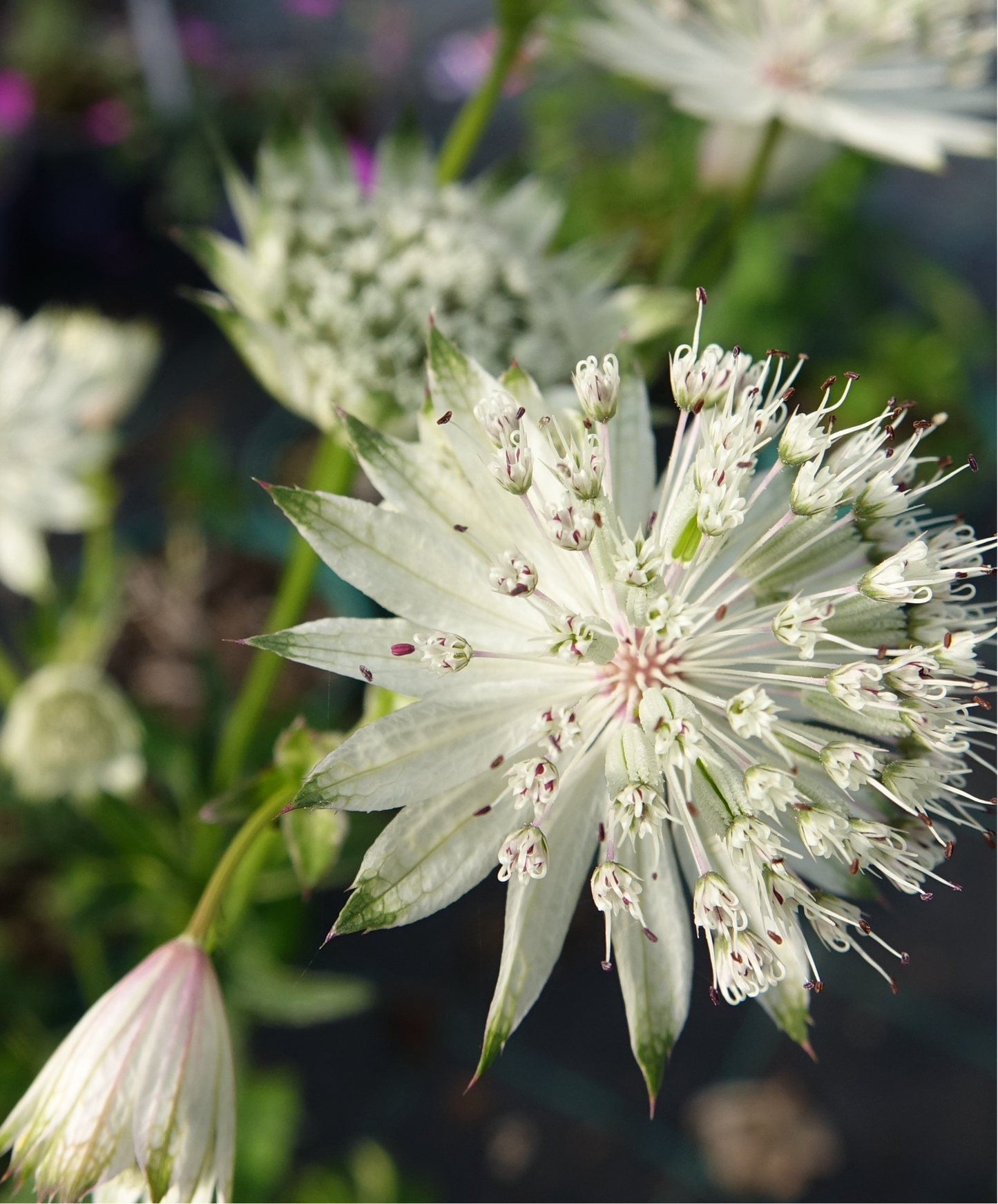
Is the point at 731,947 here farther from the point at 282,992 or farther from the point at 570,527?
the point at 282,992

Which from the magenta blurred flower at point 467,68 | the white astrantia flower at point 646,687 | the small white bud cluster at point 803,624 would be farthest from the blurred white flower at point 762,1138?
the magenta blurred flower at point 467,68

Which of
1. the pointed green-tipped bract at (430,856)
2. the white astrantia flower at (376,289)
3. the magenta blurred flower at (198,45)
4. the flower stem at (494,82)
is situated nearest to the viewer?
the pointed green-tipped bract at (430,856)

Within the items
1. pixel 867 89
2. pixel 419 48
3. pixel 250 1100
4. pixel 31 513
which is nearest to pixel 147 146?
pixel 419 48

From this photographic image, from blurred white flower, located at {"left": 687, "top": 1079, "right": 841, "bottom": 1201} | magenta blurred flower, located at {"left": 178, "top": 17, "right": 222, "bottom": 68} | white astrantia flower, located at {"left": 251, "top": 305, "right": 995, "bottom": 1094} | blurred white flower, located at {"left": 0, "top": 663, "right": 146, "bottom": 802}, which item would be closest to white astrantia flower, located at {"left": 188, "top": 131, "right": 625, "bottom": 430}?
white astrantia flower, located at {"left": 251, "top": 305, "right": 995, "bottom": 1094}

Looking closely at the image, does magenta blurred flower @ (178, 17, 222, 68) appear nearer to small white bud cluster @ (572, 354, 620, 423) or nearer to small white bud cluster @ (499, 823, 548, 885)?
small white bud cluster @ (572, 354, 620, 423)

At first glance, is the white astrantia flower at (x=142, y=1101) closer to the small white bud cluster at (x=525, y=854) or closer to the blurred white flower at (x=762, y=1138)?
the small white bud cluster at (x=525, y=854)

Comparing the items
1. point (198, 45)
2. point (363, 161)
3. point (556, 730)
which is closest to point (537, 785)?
point (556, 730)
